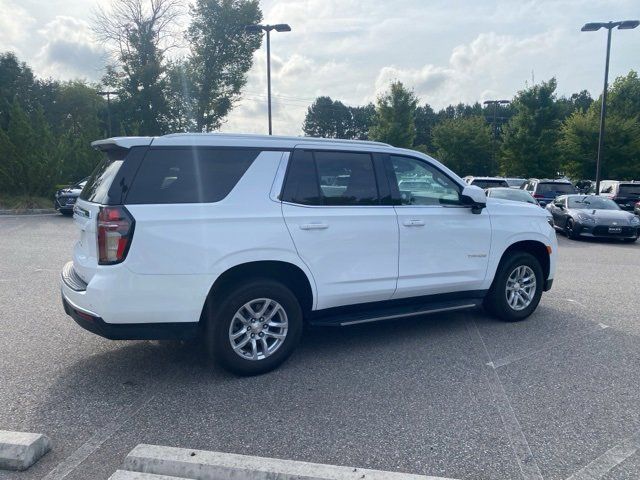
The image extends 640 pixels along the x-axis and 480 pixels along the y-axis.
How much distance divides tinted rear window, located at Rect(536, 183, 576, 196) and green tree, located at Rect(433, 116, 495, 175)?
20122 millimetres

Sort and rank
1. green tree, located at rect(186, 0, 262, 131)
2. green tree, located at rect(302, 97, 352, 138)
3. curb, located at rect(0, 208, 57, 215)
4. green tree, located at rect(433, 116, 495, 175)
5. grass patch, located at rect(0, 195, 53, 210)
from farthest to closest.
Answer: green tree, located at rect(302, 97, 352, 138) → green tree, located at rect(433, 116, 495, 175) → green tree, located at rect(186, 0, 262, 131) → grass patch, located at rect(0, 195, 53, 210) → curb, located at rect(0, 208, 57, 215)

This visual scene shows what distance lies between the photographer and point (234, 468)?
3109 millimetres

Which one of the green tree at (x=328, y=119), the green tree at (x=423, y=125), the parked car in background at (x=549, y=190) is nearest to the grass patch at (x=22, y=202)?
the parked car in background at (x=549, y=190)

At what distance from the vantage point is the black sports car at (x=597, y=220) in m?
14.8

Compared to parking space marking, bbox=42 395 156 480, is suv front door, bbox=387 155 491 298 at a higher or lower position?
higher

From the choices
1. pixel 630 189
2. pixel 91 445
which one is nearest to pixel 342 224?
pixel 91 445

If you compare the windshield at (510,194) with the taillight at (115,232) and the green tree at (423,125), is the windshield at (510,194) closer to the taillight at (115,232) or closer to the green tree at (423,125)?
the taillight at (115,232)

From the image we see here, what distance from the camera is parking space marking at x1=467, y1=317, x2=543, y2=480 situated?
3229 mm

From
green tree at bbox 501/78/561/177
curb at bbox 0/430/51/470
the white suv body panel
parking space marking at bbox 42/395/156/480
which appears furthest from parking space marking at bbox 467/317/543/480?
green tree at bbox 501/78/561/177

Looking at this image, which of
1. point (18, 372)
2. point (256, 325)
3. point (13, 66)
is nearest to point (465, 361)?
point (256, 325)

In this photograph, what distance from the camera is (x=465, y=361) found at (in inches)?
196

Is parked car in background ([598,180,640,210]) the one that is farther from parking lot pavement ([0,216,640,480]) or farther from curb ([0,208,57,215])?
curb ([0,208,57,215])

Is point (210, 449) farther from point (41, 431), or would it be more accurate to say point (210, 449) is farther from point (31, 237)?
point (31, 237)

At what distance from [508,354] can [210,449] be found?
303 centimetres
